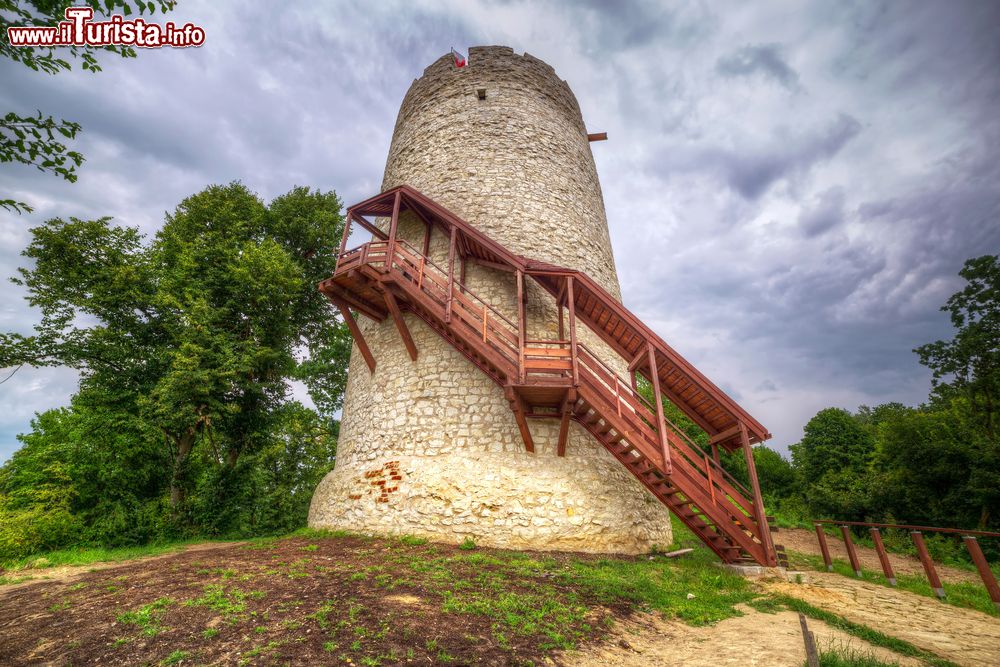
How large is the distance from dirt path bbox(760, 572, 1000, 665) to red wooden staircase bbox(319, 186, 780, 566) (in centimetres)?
87

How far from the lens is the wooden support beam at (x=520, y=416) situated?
753 cm

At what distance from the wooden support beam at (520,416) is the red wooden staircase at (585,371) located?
2 centimetres

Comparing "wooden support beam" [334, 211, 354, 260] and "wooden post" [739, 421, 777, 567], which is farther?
"wooden support beam" [334, 211, 354, 260]

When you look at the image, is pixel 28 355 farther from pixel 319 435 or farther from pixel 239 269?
pixel 319 435

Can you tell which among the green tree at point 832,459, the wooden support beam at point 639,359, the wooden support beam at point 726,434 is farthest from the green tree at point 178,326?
the green tree at point 832,459

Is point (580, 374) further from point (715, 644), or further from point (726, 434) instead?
point (715, 644)

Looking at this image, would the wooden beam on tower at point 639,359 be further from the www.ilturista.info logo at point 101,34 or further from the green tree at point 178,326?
the green tree at point 178,326

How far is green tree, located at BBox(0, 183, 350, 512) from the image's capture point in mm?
11375

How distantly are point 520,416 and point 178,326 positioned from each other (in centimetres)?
1106

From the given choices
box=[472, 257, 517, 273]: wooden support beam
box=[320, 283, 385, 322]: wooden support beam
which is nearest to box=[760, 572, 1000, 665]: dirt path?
box=[472, 257, 517, 273]: wooden support beam

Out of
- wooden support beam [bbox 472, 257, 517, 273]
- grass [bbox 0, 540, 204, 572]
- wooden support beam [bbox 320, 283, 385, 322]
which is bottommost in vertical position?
grass [bbox 0, 540, 204, 572]

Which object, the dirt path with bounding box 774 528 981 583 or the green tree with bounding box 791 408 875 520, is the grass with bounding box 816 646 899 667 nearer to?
the dirt path with bounding box 774 528 981 583

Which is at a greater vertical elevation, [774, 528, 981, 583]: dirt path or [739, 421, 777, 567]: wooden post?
[739, 421, 777, 567]: wooden post

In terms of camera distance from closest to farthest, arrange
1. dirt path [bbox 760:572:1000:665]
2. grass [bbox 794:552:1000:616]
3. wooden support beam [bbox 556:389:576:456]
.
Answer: dirt path [bbox 760:572:1000:665], grass [bbox 794:552:1000:616], wooden support beam [bbox 556:389:576:456]
